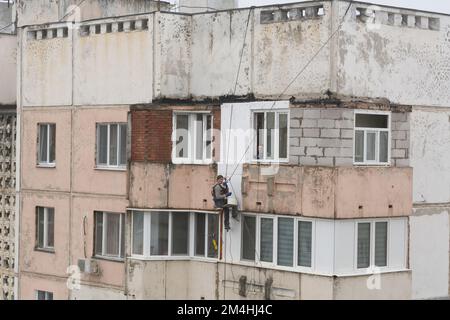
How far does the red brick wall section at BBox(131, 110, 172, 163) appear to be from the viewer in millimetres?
24672

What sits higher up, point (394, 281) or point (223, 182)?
point (223, 182)

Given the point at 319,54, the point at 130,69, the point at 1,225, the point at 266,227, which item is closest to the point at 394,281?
the point at 266,227

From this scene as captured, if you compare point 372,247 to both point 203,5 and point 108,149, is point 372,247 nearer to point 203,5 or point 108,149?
point 108,149

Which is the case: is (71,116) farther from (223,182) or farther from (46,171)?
(223,182)

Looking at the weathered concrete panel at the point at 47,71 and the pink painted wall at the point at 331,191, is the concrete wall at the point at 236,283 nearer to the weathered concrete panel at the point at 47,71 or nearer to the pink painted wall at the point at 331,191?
the pink painted wall at the point at 331,191

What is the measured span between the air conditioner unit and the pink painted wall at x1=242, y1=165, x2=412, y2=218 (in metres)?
5.25

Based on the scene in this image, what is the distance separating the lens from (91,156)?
26891 millimetres

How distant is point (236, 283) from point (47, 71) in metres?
8.60

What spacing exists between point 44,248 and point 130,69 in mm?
6243

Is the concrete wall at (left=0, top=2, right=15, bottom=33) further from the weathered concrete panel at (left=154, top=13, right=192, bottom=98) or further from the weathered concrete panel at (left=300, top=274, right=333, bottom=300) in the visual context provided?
the weathered concrete panel at (left=300, top=274, right=333, bottom=300)

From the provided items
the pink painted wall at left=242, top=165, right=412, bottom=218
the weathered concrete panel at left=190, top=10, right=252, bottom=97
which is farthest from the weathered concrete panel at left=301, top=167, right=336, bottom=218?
the weathered concrete panel at left=190, top=10, right=252, bottom=97

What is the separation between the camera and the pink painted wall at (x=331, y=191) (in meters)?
22.0

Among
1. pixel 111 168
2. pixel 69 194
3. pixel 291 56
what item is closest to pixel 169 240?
pixel 111 168

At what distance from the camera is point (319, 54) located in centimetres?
2261
